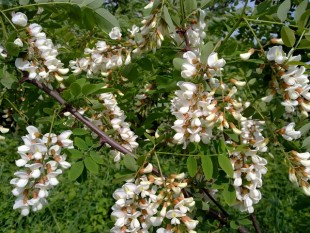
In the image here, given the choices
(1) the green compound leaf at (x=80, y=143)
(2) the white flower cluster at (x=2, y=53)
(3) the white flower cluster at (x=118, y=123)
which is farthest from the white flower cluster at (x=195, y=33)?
(2) the white flower cluster at (x=2, y=53)

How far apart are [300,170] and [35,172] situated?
24.4 inches

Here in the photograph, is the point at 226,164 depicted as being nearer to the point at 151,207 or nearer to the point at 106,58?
the point at 151,207

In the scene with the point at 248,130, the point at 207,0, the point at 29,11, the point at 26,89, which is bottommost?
the point at 26,89

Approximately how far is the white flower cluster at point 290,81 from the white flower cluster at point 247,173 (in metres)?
0.15

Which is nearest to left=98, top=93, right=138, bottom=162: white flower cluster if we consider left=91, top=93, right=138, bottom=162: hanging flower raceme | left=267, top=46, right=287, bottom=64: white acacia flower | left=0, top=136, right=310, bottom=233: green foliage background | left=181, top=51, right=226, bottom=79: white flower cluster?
left=91, top=93, right=138, bottom=162: hanging flower raceme

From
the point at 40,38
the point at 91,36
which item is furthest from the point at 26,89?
the point at 91,36

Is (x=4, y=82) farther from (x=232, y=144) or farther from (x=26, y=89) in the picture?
(x=232, y=144)

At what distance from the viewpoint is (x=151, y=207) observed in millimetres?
1014

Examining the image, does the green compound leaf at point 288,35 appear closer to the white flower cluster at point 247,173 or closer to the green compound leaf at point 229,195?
the white flower cluster at point 247,173

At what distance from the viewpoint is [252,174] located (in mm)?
1062

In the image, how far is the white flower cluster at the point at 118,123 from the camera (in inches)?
50.1

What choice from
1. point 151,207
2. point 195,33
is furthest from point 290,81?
point 151,207

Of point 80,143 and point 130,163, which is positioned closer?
point 130,163

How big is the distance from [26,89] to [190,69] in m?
0.67
